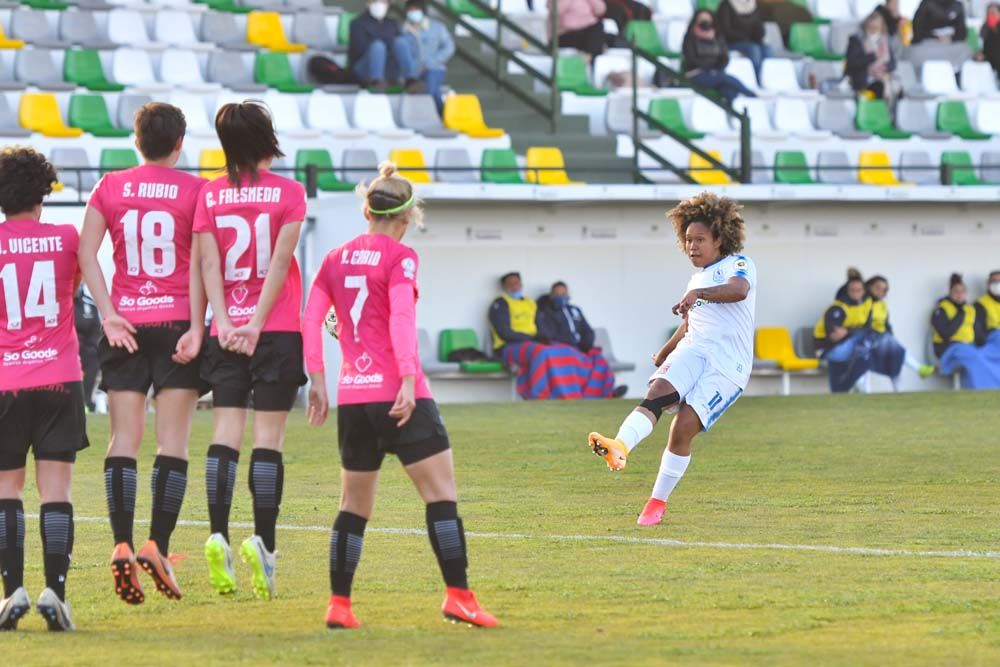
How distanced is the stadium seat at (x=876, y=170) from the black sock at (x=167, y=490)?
18.8 m

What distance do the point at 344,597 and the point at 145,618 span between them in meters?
0.91

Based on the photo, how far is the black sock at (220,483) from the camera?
750 cm

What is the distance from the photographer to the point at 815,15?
31.5 meters

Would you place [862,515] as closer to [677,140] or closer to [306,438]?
Answer: [306,438]

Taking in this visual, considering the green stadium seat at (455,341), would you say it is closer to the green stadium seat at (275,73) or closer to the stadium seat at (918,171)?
the green stadium seat at (275,73)

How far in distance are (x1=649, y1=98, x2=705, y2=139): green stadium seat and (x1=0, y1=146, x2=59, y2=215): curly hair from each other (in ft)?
65.2

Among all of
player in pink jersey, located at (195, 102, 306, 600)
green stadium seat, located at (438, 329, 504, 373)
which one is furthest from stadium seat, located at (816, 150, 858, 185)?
player in pink jersey, located at (195, 102, 306, 600)

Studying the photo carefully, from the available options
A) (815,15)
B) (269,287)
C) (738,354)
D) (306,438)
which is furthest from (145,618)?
(815,15)

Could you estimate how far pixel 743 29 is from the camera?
2870 centimetres

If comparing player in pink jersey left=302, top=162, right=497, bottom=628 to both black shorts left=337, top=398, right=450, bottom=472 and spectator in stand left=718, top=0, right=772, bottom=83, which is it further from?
spectator in stand left=718, top=0, right=772, bottom=83

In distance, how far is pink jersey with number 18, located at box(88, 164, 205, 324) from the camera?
24.6ft

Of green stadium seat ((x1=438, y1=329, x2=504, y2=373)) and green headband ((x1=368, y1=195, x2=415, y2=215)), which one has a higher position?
green headband ((x1=368, y1=195, x2=415, y2=215))

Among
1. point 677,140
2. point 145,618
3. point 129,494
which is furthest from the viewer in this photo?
point 677,140

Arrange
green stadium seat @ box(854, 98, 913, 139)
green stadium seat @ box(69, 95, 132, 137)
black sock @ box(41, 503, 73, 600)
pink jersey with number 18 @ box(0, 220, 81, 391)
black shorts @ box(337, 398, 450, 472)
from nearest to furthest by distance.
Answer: black shorts @ box(337, 398, 450, 472) < black sock @ box(41, 503, 73, 600) < pink jersey with number 18 @ box(0, 220, 81, 391) < green stadium seat @ box(69, 95, 132, 137) < green stadium seat @ box(854, 98, 913, 139)
